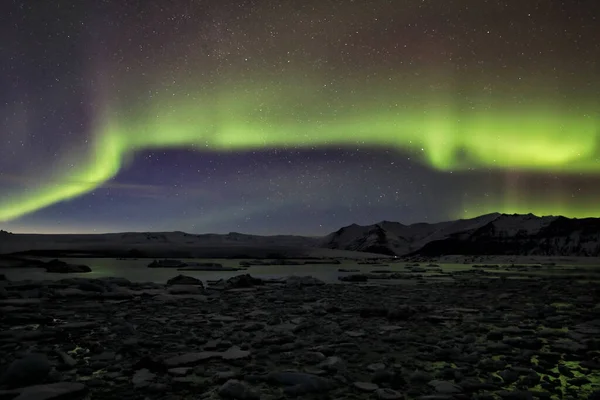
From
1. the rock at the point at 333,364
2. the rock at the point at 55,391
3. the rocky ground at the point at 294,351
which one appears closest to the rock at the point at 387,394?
the rocky ground at the point at 294,351

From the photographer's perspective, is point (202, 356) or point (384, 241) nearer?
point (202, 356)

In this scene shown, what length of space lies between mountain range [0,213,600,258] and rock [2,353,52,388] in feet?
207

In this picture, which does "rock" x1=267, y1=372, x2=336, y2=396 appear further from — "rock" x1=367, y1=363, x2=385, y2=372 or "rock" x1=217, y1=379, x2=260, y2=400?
"rock" x1=367, y1=363, x2=385, y2=372

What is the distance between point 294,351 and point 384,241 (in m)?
139

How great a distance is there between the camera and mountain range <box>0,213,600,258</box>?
68.7 meters

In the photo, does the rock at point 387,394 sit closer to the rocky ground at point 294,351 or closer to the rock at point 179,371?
the rocky ground at point 294,351

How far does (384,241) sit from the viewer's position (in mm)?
140625

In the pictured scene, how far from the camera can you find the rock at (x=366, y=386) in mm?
3539

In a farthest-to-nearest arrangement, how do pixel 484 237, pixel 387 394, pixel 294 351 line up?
1. pixel 484 237
2. pixel 294 351
3. pixel 387 394

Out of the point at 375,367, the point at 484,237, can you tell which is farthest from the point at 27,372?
the point at 484,237

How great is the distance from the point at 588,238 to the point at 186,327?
130640mm

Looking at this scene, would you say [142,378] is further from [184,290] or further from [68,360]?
[184,290]

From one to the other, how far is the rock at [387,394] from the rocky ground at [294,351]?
0.05 ft

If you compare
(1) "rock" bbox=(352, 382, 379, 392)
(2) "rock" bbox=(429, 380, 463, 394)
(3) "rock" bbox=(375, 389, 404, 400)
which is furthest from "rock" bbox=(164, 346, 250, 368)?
(2) "rock" bbox=(429, 380, 463, 394)
